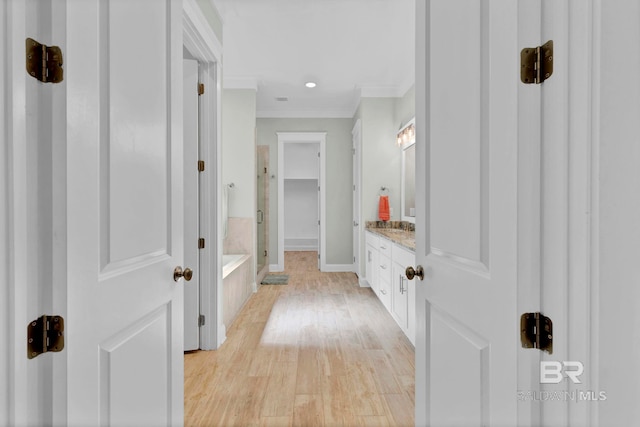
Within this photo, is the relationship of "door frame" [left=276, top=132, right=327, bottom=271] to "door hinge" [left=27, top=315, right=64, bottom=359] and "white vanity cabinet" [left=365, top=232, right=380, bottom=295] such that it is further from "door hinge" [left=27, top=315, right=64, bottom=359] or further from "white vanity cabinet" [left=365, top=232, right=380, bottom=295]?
"door hinge" [left=27, top=315, right=64, bottom=359]

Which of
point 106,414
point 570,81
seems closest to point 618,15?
point 570,81

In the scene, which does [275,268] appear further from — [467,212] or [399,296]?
[467,212]

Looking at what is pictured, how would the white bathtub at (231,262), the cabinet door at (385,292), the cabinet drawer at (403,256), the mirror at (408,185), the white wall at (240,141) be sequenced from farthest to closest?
the white wall at (240,141), the mirror at (408,185), the cabinet door at (385,292), the white bathtub at (231,262), the cabinet drawer at (403,256)

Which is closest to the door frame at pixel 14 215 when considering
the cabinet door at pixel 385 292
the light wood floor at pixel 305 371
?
the light wood floor at pixel 305 371

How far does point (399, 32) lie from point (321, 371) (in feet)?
9.66

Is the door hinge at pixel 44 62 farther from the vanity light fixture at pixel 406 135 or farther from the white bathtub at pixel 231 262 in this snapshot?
the vanity light fixture at pixel 406 135

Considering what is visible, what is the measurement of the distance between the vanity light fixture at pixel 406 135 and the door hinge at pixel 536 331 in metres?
3.55

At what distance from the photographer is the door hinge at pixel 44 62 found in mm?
717

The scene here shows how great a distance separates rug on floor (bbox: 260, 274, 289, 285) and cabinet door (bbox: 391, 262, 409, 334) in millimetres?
2165

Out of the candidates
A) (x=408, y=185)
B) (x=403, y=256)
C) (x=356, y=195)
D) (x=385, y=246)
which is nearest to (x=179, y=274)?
(x=403, y=256)

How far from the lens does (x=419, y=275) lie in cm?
129

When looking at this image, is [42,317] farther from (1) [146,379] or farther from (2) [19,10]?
(2) [19,10]

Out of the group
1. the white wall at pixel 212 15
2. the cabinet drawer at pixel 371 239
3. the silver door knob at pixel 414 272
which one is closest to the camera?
the silver door knob at pixel 414 272

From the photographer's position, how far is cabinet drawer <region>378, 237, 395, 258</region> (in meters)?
3.41
